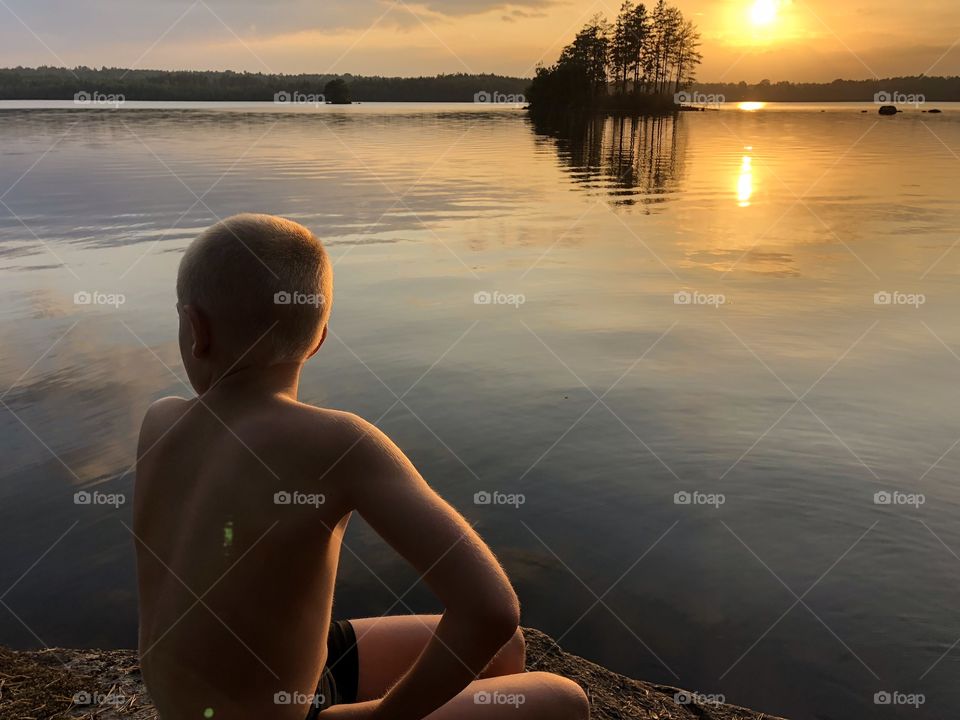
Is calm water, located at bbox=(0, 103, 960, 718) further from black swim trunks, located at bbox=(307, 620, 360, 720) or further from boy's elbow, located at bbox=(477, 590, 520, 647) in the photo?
boy's elbow, located at bbox=(477, 590, 520, 647)

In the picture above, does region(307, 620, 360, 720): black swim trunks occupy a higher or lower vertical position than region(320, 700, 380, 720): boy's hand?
lower

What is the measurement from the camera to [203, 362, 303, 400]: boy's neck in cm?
172

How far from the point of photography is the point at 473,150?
4562 centimetres

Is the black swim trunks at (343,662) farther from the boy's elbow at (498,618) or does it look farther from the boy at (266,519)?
the boy's elbow at (498,618)

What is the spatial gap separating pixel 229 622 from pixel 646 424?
629cm

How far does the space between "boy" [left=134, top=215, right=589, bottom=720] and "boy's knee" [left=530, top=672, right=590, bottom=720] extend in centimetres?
10

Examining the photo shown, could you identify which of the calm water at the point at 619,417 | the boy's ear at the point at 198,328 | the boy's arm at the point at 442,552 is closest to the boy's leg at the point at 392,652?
the boy's arm at the point at 442,552

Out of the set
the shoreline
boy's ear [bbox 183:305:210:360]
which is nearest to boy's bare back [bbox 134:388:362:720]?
boy's ear [bbox 183:305:210:360]

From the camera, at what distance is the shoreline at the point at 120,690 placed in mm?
3631

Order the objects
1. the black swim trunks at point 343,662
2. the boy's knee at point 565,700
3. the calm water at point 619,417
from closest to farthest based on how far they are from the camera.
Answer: the boy's knee at point 565,700, the black swim trunks at point 343,662, the calm water at point 619,417

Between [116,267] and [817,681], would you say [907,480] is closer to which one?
[817,681]

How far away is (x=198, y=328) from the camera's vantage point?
1693 mm

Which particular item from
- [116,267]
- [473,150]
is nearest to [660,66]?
[473,150]

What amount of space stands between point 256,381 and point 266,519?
304 millimetres
